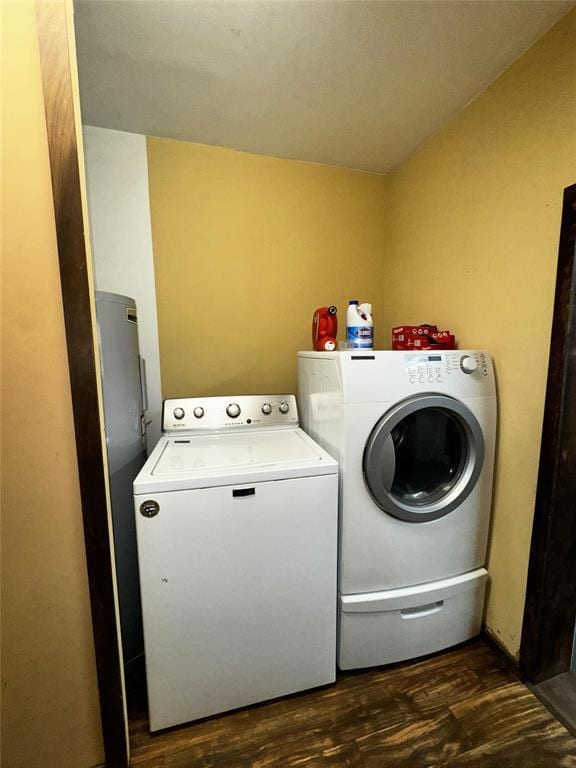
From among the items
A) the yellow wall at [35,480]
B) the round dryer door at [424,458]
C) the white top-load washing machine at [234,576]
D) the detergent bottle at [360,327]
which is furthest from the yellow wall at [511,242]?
the yellow wall at [35,480]

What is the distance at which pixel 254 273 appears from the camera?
1766 millimetres

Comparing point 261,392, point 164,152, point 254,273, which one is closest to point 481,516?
point 261,392

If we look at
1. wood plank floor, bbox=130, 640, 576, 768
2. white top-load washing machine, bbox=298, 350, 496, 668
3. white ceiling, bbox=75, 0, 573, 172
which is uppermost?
white ceiling, bbox=75, 0, 573, 172

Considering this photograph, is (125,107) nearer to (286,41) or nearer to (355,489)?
(286,41)

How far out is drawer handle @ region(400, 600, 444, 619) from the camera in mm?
1221

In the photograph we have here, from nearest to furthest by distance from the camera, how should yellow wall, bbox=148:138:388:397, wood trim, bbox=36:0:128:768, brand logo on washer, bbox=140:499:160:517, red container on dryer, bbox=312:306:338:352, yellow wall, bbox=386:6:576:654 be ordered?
wood trim, bbox=36:0:128:768, brand logo on washer, bbox=140:499:160:517, yellow wall, bbox=386:6:576:654, red container on dryer, bbox=312:306:338:352, yellow wall, bbox=148:138:388:397

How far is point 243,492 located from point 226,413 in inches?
22.5

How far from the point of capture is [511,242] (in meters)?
1.17

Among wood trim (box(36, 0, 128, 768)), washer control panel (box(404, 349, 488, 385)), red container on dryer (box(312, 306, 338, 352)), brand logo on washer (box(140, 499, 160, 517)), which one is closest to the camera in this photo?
wood trim (box(36, 0, 128, 768))

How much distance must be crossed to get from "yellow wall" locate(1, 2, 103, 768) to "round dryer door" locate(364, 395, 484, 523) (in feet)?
2.93

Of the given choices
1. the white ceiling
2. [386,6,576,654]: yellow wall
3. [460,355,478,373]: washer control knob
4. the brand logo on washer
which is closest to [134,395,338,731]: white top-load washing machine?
the brand logo on washer

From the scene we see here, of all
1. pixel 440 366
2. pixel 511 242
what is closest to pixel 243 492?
pixel 440 366

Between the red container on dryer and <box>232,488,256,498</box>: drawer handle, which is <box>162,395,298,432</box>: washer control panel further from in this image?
<box>232,488,256,498</box>: drawer handle

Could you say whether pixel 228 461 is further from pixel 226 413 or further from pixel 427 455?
pixel 427 455
